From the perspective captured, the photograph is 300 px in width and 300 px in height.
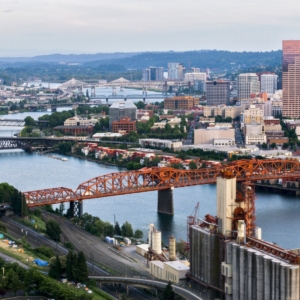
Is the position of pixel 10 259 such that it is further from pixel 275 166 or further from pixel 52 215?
pixel 275 166

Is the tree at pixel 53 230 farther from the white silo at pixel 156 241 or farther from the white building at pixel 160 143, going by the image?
the white building at pixel 160 143

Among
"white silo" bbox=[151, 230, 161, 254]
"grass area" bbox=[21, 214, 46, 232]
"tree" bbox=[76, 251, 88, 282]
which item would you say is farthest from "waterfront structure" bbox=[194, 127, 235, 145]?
"tree" bbox=[76, 251, 88, 282]

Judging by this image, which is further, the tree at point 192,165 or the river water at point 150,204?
the tree at point 192,165

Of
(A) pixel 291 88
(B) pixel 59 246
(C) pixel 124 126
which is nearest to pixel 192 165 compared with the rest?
(B) pixel 59 246

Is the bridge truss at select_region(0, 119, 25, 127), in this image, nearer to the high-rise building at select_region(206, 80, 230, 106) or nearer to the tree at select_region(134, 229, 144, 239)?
the high-rise building at select_region(206, 80, 230, 106)

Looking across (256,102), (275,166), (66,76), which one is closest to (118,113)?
(256,102)

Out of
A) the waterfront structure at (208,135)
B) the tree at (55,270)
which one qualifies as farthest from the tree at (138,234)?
the waterfront structure at (208,135)

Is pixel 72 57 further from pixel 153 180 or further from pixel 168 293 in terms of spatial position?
pixel 168 293
